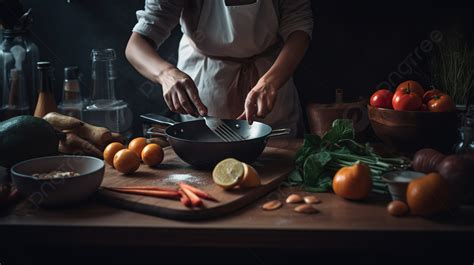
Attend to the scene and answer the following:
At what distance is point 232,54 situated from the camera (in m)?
1.90

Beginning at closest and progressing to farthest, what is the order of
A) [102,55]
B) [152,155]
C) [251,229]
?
[251,229]
[152,155]
[102,55]

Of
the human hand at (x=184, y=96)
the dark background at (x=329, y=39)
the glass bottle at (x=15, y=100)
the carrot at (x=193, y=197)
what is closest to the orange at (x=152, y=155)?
the human hand at (x=184, y=96)

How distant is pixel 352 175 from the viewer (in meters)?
1.12

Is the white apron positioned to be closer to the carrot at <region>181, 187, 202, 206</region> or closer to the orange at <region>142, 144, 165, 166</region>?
the orange at <region>142, 144, 165, 166</region>

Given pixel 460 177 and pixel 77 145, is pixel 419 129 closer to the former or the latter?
pixel 460 177

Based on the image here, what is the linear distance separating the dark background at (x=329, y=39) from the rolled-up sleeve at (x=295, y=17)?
19.6 inches

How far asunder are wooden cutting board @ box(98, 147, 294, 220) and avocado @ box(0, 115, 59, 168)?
7.5 inches

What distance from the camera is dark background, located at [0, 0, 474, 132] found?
2.28m

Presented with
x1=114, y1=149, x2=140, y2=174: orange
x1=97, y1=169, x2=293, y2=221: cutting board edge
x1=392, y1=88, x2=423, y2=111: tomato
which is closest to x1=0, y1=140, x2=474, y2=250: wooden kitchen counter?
x1=97, y1=169, x2=293, y2=221: cutting board edge

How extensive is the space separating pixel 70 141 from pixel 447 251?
1071 millimetres

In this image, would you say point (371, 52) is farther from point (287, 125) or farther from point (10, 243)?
point (10, 243)

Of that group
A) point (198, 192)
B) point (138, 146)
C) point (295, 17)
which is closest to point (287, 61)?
point (295, 17)

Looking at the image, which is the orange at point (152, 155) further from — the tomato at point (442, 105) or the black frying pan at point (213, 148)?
the tomato at point (442, 105)

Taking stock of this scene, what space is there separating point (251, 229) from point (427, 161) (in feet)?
1.55
